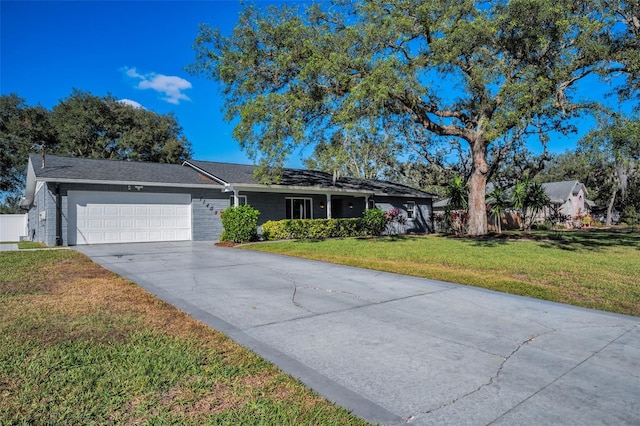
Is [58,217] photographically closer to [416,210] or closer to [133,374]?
[133,374]

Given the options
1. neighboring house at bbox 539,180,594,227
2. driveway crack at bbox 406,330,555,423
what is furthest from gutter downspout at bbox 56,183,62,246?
neighboring house at bbox 539,180,594,227

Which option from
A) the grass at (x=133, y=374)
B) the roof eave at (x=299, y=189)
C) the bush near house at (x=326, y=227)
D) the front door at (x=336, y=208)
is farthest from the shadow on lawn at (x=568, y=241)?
the grass at (x=133, y=374)

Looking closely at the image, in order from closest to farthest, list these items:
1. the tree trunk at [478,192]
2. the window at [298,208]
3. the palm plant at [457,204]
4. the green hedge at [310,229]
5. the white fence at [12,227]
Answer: the green hedge at [310,229], the tree trunk at [478,192], the window at [298,208], the palm plant at [457,204], the white fence at [12,227]

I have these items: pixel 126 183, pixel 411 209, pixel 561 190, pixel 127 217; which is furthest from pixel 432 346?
pixel 561 190

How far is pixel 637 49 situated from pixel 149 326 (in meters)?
17.4

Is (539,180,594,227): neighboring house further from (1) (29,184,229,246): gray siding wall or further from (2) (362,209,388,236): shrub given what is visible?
(1) (29,184,229,246): gray siding wall

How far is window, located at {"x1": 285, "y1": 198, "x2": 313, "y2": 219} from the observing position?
20719 mm

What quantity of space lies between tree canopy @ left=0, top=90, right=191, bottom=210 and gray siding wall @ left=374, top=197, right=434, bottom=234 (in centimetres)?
1924

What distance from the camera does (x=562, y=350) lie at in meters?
3.80

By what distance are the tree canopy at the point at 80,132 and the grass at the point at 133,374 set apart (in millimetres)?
29824

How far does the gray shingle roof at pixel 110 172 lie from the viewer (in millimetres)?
14781

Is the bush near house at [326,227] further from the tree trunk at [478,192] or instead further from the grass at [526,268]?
the tree trunk at [478,192]

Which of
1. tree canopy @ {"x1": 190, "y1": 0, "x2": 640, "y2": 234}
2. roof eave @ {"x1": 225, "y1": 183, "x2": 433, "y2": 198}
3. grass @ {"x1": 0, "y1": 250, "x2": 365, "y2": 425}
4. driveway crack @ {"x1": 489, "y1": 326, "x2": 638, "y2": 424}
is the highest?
tree canopy @ {"x1": 190, "y1": 0, "x2": 640, "y2": 234}

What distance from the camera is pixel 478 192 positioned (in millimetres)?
18641
